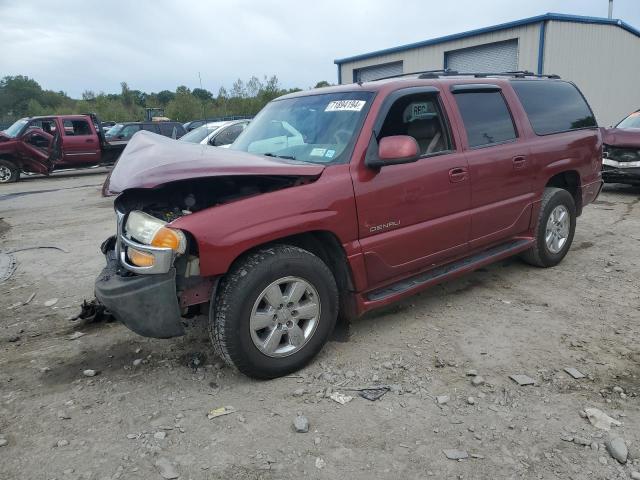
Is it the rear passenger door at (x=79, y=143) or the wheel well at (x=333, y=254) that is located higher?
the rear passenger door at (x=79, y=143)

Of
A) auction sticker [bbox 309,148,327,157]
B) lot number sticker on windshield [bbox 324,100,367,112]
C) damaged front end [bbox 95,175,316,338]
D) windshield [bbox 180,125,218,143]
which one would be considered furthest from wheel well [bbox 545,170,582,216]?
windshield [bbox 180,125,218,143]

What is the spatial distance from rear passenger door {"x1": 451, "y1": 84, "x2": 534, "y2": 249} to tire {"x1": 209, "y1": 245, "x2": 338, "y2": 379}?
63.4 inches

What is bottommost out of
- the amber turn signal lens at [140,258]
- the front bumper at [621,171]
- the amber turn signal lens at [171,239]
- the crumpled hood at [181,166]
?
the front bumper at [621,171]

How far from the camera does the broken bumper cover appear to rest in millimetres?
2803

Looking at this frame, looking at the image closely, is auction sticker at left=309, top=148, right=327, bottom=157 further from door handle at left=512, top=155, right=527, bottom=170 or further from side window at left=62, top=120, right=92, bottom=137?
side window at left=62, top=120, right=92, bottom=137

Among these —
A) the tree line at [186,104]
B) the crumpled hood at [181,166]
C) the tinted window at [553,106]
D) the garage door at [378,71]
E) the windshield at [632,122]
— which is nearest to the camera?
the crumpled hood at [181,166]

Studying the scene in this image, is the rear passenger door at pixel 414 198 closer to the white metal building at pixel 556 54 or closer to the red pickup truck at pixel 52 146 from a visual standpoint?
the white metal building at pixel 556 54

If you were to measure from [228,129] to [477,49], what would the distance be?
11702 millimetres

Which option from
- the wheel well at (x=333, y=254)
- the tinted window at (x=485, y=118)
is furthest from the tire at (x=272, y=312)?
the tinted window at (x=485, y=118)

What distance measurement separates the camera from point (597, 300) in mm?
4254

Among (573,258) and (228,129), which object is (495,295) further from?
(228,129)

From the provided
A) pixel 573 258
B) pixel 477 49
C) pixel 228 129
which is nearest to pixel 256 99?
pixel 477 49

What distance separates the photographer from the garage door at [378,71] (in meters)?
21.6

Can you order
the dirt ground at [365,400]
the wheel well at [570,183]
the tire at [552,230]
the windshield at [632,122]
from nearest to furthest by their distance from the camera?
the dirt ground at [365,400]
the tire at [552,230]
the wheel well at [570,183]
the windshield at [632,122]
